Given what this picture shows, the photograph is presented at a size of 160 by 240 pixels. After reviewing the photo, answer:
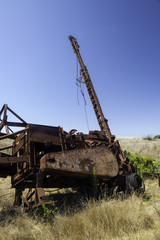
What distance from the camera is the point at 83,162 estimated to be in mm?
4090

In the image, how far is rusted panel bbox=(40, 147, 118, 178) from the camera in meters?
3.60

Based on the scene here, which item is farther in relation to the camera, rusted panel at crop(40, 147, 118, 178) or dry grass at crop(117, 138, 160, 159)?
dry grass at crop(117, 138, 160, 159)

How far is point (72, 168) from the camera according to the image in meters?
3.83

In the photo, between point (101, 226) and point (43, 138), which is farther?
point (43, 138)

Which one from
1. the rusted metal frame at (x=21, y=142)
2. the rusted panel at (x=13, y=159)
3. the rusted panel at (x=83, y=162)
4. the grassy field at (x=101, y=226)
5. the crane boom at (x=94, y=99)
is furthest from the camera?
the crane boom at (x=94, y=99)

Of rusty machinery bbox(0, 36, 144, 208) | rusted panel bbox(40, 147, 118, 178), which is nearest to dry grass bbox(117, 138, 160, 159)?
rusty machinery bbox(0, 36, 144, 208)

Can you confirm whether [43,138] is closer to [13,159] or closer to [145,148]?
[13,159]

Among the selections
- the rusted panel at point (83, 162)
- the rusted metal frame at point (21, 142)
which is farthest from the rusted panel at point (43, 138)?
the rusted panel at point (83, 162)

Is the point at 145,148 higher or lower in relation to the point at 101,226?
higher

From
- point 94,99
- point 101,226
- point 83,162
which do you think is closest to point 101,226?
point 101,226

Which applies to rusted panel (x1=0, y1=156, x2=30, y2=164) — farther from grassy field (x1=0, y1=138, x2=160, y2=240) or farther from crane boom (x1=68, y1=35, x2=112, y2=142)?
crane boom (x1=68, y1=35, x2=112, y2=142)

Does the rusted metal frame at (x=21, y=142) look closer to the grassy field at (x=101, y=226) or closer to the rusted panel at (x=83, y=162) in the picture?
the rusted panel at (x=83, y=162)

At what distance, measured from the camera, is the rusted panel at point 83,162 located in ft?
11.8

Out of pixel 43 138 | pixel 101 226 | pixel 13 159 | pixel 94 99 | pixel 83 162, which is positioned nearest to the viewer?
pixel 101 226
